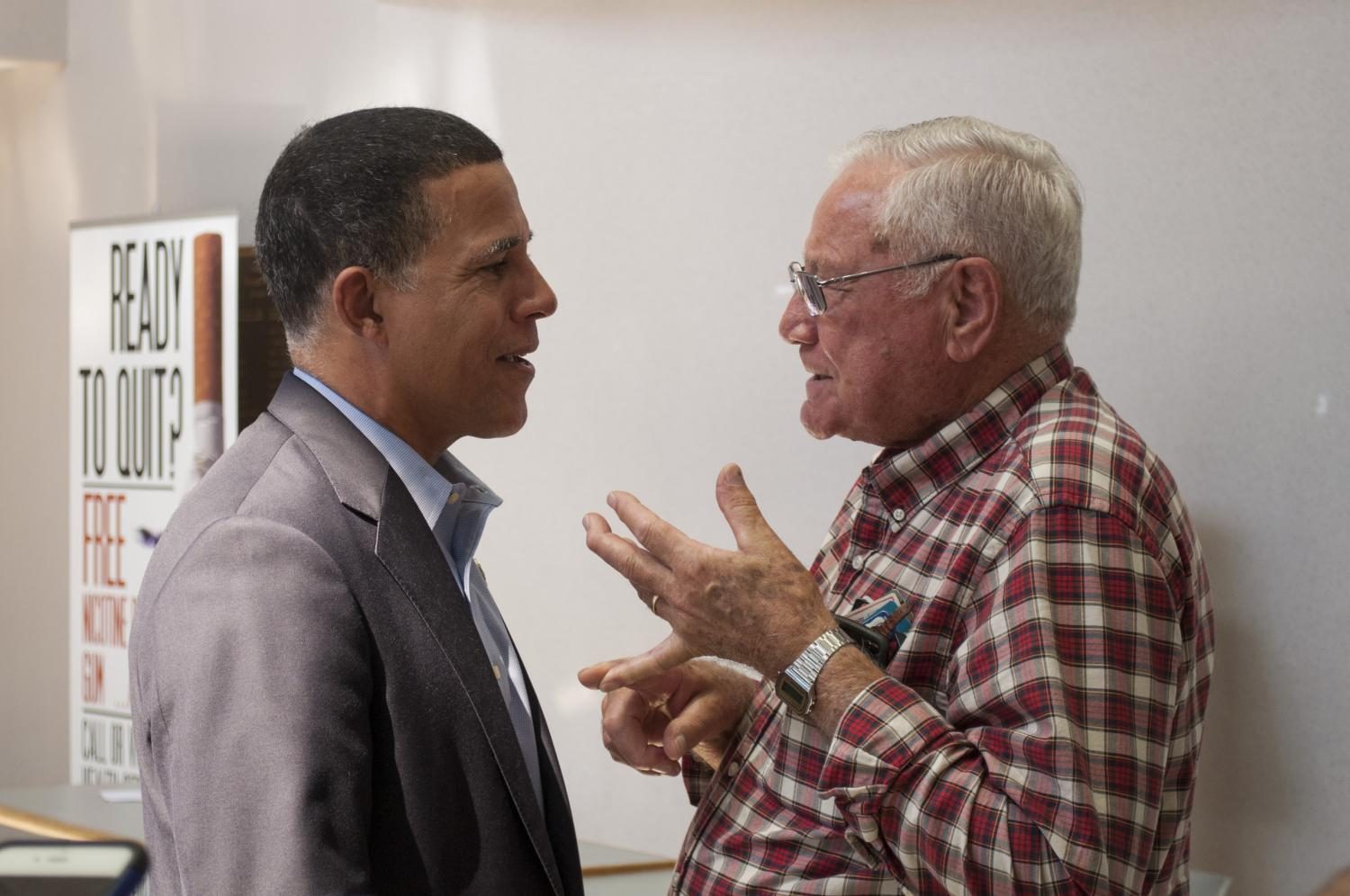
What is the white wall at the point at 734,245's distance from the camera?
2143mm

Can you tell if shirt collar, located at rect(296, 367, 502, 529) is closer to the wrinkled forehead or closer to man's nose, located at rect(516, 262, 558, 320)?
man's nose, located at rect(516, 262, 558, 320)

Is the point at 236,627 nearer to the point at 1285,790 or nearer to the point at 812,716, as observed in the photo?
the point at 812,716

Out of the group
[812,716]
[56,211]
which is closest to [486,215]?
[812,716]

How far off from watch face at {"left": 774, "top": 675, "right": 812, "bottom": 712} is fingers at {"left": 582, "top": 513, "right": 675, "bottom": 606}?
167mm

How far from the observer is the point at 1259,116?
2.17 meters

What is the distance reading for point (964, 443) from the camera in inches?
66.4

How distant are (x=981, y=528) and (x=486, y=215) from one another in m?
0.65

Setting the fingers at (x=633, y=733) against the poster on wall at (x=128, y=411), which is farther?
the poster on wall at (x=128, y=411)

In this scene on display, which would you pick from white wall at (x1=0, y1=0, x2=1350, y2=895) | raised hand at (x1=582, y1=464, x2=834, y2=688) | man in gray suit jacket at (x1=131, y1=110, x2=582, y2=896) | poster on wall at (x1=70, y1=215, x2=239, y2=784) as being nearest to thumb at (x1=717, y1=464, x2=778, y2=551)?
raised hand at (x1=582, y1=464, x2=834, y2=688)

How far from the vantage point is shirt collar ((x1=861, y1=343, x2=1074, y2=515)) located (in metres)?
1.68

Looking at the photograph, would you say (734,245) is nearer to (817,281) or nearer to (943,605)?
(817,281)

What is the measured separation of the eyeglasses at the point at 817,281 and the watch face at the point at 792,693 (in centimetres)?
A: 53

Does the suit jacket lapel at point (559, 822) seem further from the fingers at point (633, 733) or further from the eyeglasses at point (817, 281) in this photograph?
the eyeglasses at point (817, 281)

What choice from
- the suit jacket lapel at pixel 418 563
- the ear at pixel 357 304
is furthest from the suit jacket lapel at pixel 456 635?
the ear at pixel 357 304
